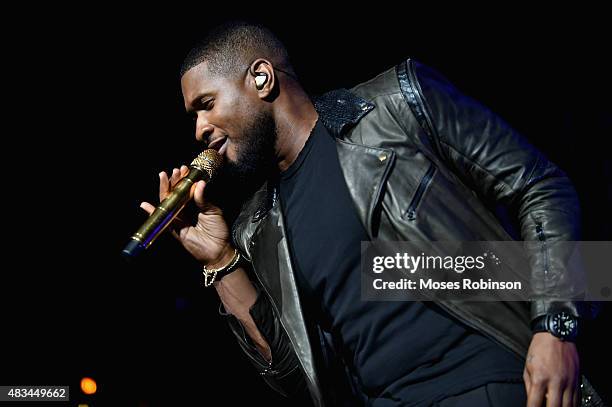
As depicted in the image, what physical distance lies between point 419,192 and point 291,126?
0.63 m

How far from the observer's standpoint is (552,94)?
113 inches

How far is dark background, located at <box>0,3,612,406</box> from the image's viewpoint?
Result: 9.53ft

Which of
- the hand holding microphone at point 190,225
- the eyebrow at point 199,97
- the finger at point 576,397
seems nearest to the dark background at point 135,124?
the eyebrow at point 199,97

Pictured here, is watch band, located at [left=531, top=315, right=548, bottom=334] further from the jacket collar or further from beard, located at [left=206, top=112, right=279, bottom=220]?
beard, located at [left=206, top=112, right=279, bottom=220]

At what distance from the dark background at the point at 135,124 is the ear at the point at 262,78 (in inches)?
42.1

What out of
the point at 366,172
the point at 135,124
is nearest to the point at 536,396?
the point at 366,172

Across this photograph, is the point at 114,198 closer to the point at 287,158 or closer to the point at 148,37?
the point at 148,37

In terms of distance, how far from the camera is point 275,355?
224 cm

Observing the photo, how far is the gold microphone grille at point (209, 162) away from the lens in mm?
2066

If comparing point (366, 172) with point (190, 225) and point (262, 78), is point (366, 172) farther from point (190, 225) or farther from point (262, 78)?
point (190, 225)

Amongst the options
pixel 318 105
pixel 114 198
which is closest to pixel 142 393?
pixel 114 198

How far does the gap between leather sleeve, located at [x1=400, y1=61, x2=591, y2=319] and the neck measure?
473 millimetres

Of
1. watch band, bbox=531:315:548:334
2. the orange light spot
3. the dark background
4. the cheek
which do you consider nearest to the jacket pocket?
watch band, bbox=531:315:548:334

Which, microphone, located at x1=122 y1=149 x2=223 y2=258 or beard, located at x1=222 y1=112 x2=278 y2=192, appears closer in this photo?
microphone, located at x1=122 y1=149 x2=223 y2=258
